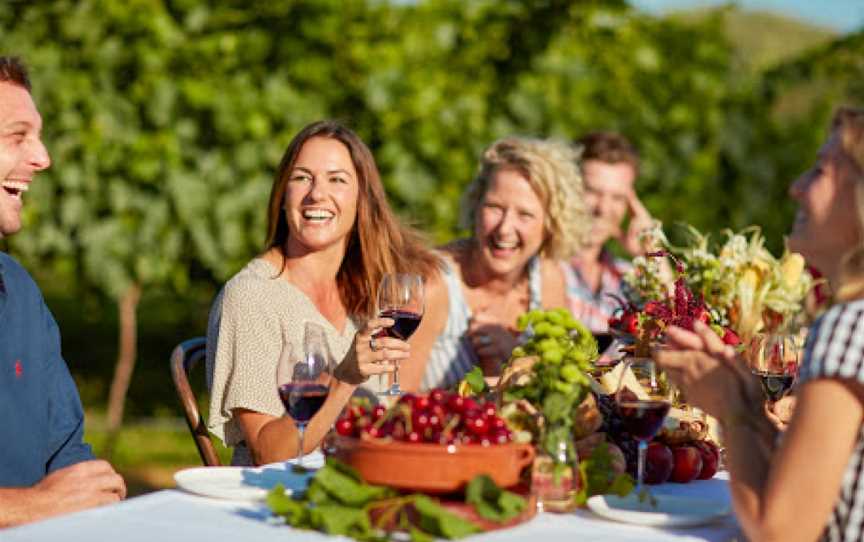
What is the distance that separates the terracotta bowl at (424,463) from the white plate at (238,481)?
0.26m

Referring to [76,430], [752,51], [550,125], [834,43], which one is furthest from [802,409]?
[752,51]

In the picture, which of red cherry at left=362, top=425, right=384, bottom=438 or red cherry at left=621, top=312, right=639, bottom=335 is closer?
red cherry at left=362, top=425, right=384, bottom=438

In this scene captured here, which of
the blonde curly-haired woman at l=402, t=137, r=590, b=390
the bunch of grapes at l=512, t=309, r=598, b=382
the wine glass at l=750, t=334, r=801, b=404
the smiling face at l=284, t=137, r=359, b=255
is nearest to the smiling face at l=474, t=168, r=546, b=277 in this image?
the blonde curly-haired woman at l=402, t=137, r=590, b=390

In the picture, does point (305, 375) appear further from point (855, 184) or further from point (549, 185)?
point (549, 185)

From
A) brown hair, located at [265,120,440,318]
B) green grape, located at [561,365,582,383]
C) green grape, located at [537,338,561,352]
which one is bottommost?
green grape, located at [561,365,582,383]

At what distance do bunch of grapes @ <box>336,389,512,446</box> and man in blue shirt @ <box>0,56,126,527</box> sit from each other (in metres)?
0.84

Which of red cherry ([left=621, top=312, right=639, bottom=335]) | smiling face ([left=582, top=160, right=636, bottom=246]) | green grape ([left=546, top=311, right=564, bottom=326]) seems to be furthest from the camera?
smiling face ([left=582, top=160, right=636, bottom=246])

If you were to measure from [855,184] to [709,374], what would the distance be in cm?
39

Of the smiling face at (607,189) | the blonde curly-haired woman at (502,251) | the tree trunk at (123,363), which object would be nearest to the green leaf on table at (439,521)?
the blonde curly-haired woman at (502,251)

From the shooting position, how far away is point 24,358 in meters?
2.97

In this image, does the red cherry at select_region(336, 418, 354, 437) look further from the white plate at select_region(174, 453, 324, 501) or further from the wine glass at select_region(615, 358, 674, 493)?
the wine glass at select_region(615, 358, 674, 493)

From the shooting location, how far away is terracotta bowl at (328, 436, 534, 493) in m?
2.03

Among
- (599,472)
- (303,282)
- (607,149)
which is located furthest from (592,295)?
(599,472)

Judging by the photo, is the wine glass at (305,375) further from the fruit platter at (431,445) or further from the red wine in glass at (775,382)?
the red wine in glass at (775,382)
